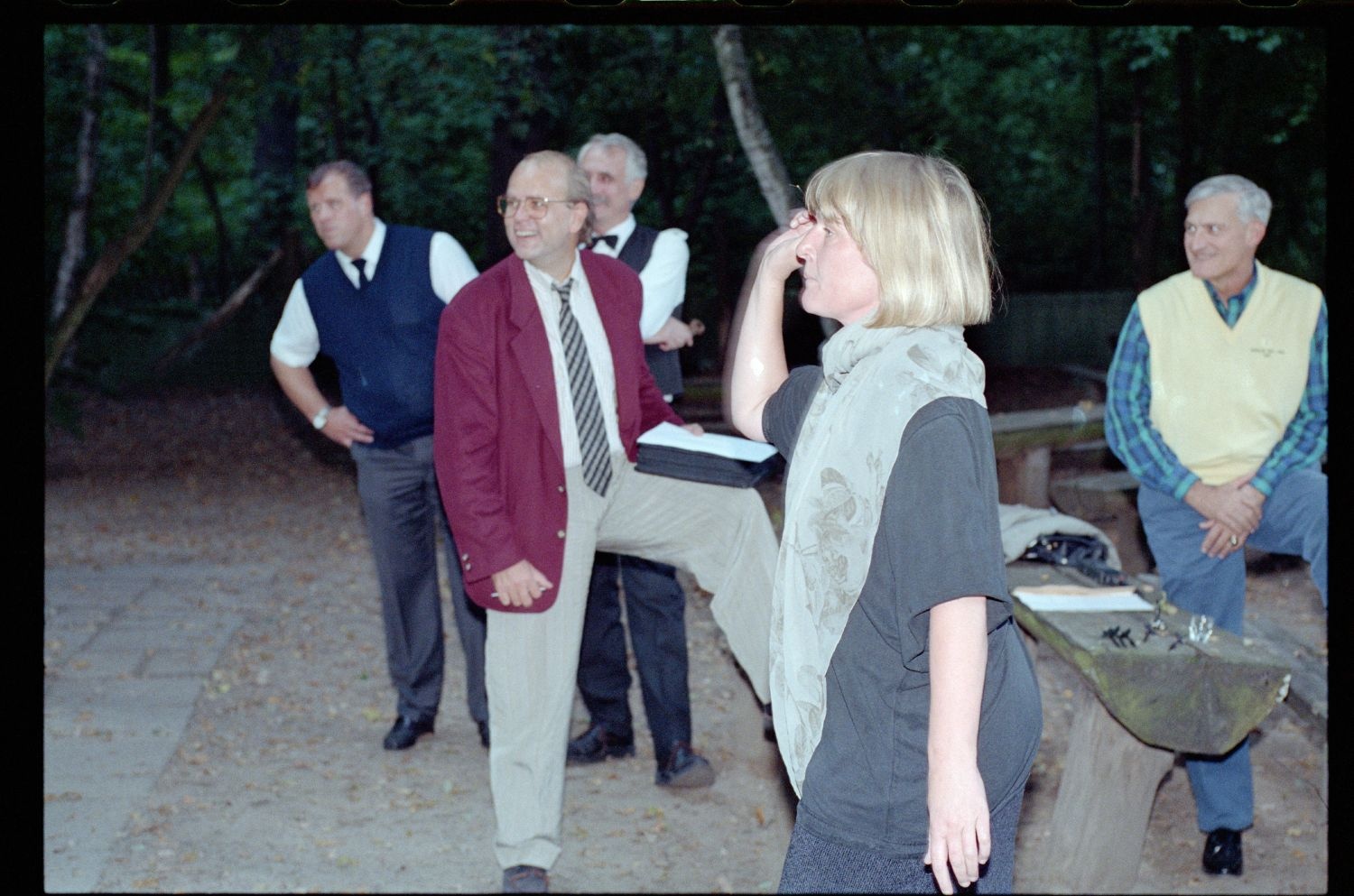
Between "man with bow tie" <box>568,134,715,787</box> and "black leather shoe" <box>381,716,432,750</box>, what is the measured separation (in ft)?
2.79

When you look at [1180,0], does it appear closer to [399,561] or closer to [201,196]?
[399,561]

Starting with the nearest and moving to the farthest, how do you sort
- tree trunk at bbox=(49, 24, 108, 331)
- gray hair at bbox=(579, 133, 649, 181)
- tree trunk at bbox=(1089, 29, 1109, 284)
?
gray hair at bbox=(579, 133, 649, 181) < tree trunk at bbox=(49, 24, 108, 331) < tree trunk at bbox=(1089, 29, 1109, 284)

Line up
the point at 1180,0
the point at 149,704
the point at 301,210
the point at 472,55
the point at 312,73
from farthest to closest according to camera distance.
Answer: the point at 301,210, the point at 312,73, the point at 472,55, the point at 149,704, the point at 1180,0

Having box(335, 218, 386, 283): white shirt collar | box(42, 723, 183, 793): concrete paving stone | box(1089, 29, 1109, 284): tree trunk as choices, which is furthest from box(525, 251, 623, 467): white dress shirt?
box(1089, 29, 1109, 284): tree trunk

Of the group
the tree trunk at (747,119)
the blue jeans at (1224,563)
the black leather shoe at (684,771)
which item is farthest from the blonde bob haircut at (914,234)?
the tree trunk at (747,119)

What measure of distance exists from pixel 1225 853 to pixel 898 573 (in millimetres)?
3004

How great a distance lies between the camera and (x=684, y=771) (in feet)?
18.2

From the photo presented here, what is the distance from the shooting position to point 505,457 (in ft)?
14.3

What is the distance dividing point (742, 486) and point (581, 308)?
27.6 inches

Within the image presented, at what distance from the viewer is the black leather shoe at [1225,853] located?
15.8 ft

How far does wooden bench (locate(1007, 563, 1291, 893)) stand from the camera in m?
4.26

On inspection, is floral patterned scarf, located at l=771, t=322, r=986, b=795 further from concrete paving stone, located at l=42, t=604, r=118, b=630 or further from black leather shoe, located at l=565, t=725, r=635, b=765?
concrete paving stone, located at l=42, t=604, r=118, b=630

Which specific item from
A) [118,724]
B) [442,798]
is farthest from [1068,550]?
[118,724]

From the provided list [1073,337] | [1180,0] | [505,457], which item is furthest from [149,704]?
[1073,337]
